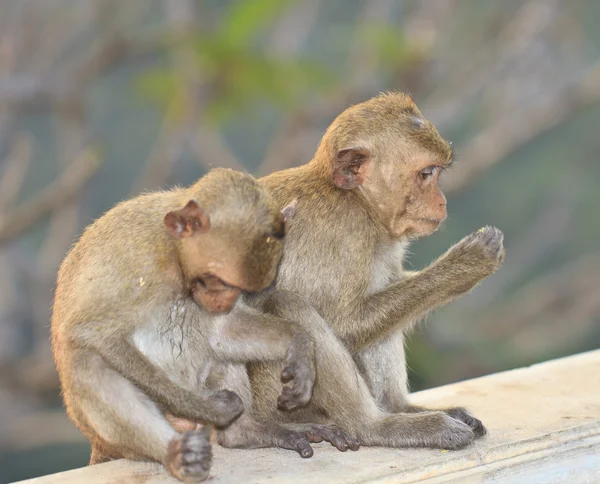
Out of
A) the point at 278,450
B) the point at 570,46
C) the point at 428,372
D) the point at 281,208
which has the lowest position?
the point at 278,450

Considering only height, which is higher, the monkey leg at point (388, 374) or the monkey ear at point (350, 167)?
the monkey ear at point (350, 167)

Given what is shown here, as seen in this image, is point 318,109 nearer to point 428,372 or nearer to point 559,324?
point 428,372

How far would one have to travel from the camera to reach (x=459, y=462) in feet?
11.6

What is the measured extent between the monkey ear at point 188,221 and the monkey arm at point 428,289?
739 mm

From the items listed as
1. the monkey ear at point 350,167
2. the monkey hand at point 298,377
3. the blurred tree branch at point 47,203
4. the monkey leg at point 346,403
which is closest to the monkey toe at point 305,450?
the monkey leg at point 346,403

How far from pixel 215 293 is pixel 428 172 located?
0.99 meters

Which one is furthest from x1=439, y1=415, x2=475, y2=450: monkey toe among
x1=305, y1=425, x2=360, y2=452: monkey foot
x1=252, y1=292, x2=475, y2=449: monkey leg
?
x1=305, y1=425, x2=360, y2=452: monkey foot

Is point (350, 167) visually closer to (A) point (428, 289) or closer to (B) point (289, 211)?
(B) point (289, 211)

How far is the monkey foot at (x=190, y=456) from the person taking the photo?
3170 millimetres

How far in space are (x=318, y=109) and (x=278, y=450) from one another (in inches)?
234

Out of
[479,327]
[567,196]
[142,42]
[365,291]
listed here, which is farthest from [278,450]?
[567,196]

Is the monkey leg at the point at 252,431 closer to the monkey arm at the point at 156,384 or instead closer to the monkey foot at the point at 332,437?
the monkey foot at the point at 332,437

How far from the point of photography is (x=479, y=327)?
1211 cm

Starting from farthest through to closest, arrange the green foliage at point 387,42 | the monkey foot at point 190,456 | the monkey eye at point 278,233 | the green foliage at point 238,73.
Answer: the green foliage at point 387,42, the green foliage at point 238,73, the monkey eye at point 278,233, the monkey foot at point 190,456
